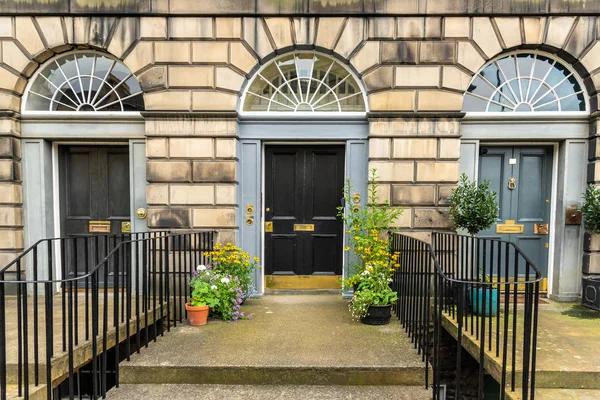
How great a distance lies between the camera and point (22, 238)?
532 centimetres

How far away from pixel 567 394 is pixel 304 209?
376cm

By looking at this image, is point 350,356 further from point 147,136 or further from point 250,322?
point 147,136

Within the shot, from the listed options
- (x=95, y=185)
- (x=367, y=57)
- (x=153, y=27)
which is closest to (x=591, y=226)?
(x=367, y=57)

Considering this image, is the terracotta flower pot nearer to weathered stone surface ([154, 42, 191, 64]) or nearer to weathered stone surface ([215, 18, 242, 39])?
weathered stone surface ([154, 42, 191, 64])

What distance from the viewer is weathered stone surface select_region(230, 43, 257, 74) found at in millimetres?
5098

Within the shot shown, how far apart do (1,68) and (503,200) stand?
26.8 ft

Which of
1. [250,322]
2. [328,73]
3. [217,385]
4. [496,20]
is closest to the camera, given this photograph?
[217,385]

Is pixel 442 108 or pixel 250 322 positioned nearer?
pixel 250 322

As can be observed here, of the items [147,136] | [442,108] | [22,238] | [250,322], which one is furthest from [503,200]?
[22,238]

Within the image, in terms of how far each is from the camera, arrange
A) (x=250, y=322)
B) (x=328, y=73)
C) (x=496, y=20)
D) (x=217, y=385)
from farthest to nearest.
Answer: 1. (x=328, y=73)
2. (x=496, y=20)
3. (x=250, y=322)
4. (x=217, y=385)

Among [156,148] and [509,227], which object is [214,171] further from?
[509,227]

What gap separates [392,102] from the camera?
16.8 feet

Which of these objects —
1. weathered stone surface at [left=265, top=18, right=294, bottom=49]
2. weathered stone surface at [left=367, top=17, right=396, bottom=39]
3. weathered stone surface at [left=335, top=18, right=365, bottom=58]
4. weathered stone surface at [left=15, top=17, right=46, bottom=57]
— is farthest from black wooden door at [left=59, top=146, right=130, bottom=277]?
weathered stone surface at [left=367, top=17, right=396, bottom=39]

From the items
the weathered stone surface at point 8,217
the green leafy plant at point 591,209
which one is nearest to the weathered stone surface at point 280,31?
the weathered stone surface at point 8,217
